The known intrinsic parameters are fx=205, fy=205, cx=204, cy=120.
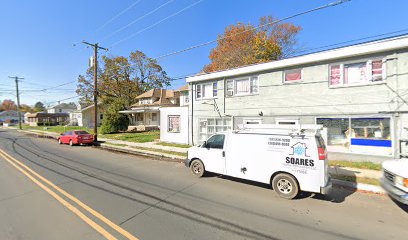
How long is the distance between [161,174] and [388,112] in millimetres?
10166

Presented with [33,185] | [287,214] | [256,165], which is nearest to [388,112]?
[256,165]

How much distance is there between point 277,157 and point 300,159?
2.04 feet

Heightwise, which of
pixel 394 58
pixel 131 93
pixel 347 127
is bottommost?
pixel 347 127

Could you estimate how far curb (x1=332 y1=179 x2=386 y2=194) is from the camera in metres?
6.23

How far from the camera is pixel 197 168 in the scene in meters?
8.03

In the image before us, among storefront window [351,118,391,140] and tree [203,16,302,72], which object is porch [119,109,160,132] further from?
storefront window [351,118,391,140]

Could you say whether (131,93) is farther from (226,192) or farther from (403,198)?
(403,198)

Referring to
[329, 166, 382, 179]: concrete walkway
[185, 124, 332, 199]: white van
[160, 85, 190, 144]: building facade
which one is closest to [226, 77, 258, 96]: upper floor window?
[160, 85, 190, 144]: building facade

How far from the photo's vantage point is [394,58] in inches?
349

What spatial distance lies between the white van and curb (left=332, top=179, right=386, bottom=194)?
68.8 inches

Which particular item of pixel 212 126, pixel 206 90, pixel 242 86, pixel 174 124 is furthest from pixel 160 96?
pixel 242 86

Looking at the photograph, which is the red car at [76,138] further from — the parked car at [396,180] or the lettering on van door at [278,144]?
the parked car at [396,180]

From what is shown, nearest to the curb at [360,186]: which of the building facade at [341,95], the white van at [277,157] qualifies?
the white van at [277,157]

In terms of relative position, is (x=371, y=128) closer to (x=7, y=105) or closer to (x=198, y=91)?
(x=198, y=91)
